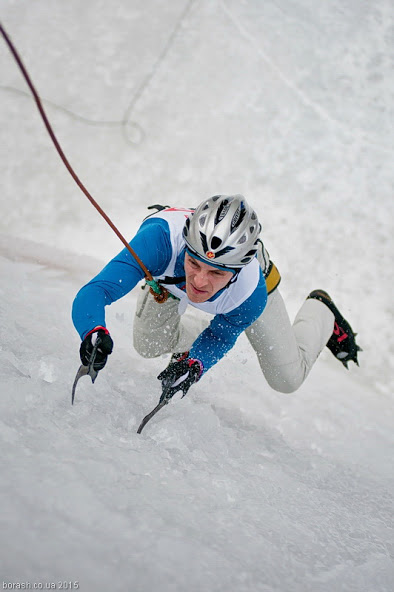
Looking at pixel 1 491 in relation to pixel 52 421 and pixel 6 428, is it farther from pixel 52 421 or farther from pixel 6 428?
pixel 52 421

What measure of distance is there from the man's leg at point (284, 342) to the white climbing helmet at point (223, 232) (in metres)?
0.54

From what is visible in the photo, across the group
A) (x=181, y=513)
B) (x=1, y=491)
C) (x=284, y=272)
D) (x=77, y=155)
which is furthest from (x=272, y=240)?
(x=1, y=491)

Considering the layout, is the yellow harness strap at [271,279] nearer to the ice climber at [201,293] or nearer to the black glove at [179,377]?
the ice climber at [201,293]

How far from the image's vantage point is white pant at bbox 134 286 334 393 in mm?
2391

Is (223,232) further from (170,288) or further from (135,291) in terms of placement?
(135,291)

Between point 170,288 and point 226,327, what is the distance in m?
0.31

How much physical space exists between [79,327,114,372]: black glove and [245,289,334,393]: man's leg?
97 cm

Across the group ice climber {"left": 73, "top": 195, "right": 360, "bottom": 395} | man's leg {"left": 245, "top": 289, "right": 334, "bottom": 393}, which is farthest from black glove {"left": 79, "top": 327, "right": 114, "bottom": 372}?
man's leg {"left": 245, "top": 289, "right": 334, "bottom": 393}

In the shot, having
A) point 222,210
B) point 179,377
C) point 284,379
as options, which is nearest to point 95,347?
point 179,377

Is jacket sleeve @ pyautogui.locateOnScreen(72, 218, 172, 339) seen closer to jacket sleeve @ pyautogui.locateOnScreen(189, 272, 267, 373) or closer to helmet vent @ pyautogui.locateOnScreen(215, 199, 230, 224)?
helmet vent @ pyautogui.locateOnScreen(215, 199, 230, 224)

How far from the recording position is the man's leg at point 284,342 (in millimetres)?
2389

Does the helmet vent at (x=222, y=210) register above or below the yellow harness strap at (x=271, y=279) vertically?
above

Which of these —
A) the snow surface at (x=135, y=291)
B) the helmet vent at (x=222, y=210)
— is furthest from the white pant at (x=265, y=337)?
the helmet vent at (x=222, y=210)

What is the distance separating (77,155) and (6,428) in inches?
124
